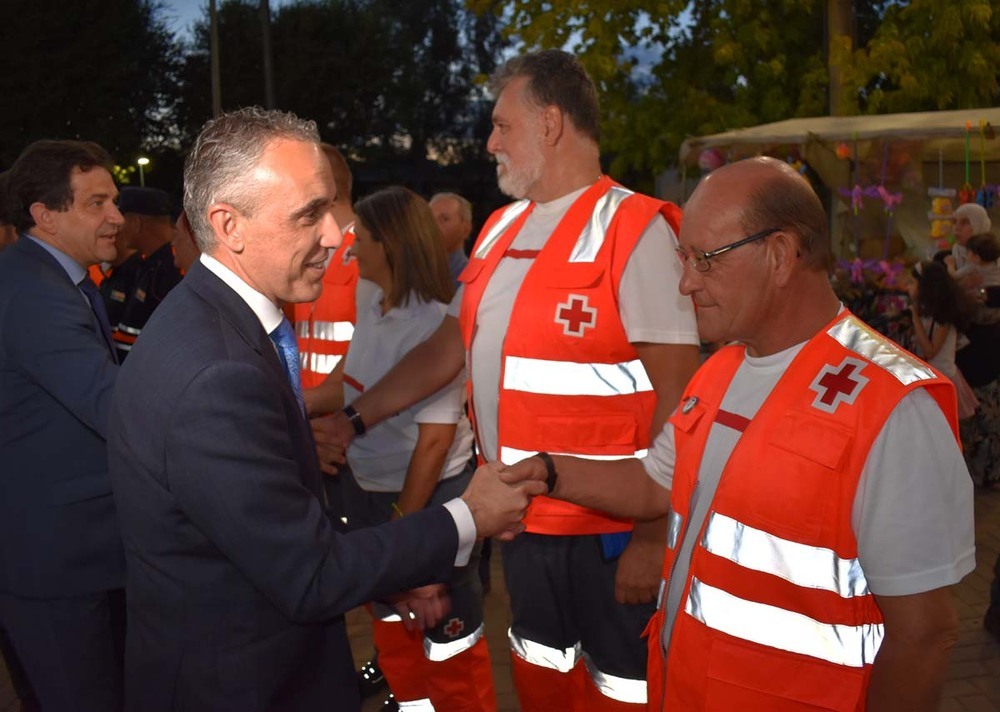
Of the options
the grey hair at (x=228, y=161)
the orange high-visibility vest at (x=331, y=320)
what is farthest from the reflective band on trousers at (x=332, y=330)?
the grey hair at (x=228, y=161)

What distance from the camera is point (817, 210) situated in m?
2.15

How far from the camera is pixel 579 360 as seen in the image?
10.1 ft

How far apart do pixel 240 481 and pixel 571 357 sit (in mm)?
1389

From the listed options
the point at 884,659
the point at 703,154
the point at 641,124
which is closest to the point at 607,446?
the point at 884,659

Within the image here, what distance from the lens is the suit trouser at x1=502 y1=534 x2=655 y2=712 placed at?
316 centimetres

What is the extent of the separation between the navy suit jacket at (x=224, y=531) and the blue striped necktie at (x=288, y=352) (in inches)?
3.3

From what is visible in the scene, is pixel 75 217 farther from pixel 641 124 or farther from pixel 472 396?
pixel 641 124

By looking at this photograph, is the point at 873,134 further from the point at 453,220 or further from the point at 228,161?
the point at 228,161

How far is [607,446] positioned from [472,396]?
0.58 meters

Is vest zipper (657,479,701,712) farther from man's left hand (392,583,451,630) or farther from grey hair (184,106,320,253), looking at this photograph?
grey hair (184,106,320,253)

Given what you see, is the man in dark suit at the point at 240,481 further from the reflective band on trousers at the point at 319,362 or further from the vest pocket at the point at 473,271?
the reflective band on trousers at the point at 319,362

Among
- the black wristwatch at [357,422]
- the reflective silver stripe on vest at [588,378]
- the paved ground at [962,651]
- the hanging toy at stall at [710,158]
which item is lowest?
the paved ground at [962,651]

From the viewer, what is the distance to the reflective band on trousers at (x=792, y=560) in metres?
1.95

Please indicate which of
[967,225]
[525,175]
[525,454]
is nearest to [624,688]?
[525,454]
